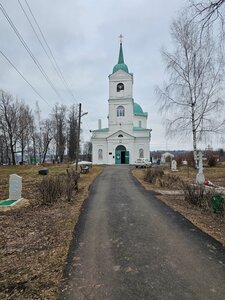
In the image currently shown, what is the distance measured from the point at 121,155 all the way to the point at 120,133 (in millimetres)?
3736

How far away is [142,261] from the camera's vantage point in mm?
4566

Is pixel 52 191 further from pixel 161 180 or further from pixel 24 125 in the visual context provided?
pixel 24 125

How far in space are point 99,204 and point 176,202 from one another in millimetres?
3008

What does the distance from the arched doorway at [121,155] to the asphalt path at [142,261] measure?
120 ft

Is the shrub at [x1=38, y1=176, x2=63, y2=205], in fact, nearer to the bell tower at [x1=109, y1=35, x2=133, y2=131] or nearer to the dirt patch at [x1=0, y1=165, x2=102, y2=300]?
the dirt patch at [x1=0, y1=165, x2=102, y2=300]

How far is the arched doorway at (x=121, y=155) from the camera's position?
146 feet

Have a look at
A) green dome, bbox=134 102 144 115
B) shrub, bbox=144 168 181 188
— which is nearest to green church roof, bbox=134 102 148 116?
green dome, bbox=134 102 144 115

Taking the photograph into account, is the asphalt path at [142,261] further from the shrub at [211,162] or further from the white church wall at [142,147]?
the white church wall at [142,147]

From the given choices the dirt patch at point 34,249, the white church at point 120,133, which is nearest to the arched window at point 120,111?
the white church at point 120,133

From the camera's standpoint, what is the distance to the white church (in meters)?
44.6

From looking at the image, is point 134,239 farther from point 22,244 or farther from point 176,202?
point 176,202

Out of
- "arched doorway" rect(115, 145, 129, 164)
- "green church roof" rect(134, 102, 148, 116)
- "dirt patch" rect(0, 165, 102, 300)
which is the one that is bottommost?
"dirt patch" rect(0, 165, 102, 300)

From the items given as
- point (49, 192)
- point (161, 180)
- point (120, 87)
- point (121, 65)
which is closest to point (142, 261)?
point (49, 192)

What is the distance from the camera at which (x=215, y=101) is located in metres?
22.5
